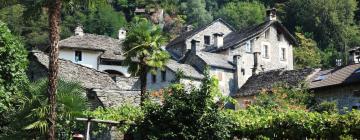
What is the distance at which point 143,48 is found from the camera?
1470 inches

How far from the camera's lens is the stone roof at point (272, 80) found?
4981 centimetres

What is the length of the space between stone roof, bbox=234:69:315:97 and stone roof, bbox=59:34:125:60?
15.4m

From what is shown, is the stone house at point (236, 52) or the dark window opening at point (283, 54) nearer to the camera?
the stone house at point (236, 52)

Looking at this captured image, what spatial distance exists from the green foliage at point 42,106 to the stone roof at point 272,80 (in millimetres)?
27190

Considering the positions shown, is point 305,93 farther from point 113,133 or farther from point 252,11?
point 252,11

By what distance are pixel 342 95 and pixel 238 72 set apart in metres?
16.8

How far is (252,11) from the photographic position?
119 metres

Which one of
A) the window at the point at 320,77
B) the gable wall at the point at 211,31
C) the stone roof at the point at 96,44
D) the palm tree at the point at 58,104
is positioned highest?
the gable wall at the point at 211,31

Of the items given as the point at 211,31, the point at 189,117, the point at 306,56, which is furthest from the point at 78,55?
the point at 189,117

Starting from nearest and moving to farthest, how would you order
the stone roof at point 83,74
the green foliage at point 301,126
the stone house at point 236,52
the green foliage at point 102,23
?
the green foliage at point 301,126 → the stone roof at point 83,74 → the stone house at point 236,52 → the green foliage at point 102,23

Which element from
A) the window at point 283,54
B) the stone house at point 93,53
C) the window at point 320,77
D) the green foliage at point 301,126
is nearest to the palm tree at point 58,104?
the green foliage at point 301,126

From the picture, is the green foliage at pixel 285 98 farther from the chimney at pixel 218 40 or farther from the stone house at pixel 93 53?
the chimney at pixel 218 40

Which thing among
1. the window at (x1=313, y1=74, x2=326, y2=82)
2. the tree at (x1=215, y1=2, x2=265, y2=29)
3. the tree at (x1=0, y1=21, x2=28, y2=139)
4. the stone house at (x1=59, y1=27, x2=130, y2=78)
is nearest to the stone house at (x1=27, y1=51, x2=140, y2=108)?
the tree at (x1=0, y1=21, x2=28, y2=139)

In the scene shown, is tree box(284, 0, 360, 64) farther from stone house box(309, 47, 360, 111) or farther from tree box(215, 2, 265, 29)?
stone house box(309, 47, 360, 111)
